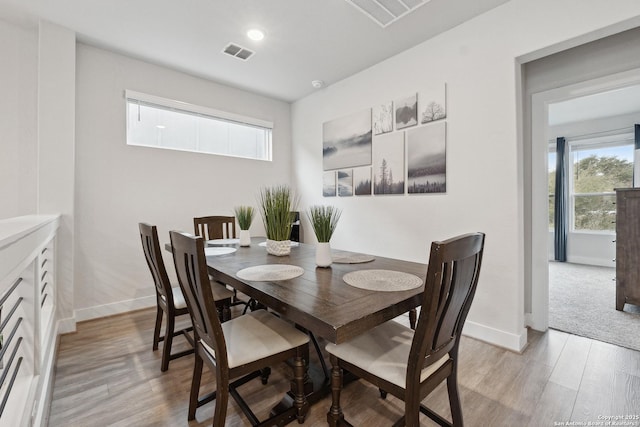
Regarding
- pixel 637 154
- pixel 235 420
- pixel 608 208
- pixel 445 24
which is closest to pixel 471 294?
pixel 235 420

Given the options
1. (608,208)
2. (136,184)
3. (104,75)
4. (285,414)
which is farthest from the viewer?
(608,208)

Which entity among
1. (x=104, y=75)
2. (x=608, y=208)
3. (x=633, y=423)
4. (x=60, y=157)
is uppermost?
(x=104, y=75)

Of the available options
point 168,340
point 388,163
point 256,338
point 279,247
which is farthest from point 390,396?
point 388,163

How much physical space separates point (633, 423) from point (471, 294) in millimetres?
1215

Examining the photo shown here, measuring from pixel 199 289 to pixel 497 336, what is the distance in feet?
7.69

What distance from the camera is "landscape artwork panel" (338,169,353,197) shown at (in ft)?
11.4

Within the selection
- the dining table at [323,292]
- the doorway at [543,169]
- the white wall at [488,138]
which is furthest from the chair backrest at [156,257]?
the doorway at [543,169]

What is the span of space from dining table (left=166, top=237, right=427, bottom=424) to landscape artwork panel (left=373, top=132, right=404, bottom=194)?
123 cm

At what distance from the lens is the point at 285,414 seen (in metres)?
1.40

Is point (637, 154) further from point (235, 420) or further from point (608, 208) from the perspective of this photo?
point (235, 420)

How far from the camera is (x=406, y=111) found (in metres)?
2.85

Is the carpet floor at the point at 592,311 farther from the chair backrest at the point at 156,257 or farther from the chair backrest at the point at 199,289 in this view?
the chair backrest at the point at 156,257

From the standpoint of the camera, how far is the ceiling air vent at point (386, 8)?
217cm

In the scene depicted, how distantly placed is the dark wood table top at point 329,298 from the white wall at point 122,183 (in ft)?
6.17
